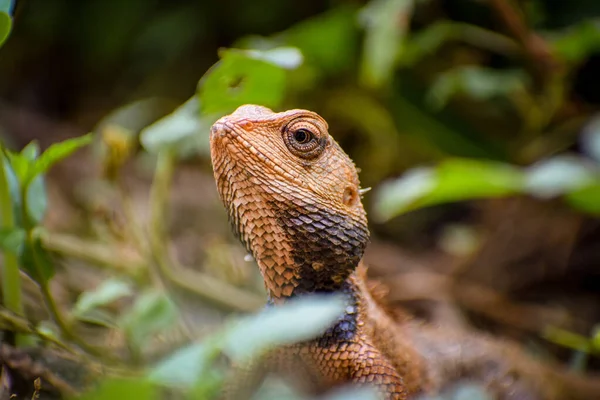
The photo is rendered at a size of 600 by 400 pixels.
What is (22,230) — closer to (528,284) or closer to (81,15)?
(528,284)

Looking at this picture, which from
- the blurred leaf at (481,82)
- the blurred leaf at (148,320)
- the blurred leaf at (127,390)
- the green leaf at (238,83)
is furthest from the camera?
the blurred leaf at (481,82)

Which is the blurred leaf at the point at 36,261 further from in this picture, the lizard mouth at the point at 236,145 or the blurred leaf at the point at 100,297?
the lizard mouth at the point at 236,145

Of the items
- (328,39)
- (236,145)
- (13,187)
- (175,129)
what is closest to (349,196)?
(236,145)

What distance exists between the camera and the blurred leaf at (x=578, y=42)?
3.56 m

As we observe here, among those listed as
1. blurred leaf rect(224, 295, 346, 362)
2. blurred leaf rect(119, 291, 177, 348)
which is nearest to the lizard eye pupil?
blurred leaf rect(119, 291, 177, 348)

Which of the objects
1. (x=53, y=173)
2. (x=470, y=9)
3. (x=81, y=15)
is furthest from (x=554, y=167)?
(x=81, y=15)

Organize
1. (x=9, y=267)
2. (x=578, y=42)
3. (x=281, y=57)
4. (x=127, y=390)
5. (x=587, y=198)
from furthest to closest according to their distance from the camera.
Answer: (x=578, y=42)
(x=587, y=198)
(x=281, y=57)
(x=9, y=267)
(x=127, y=390)

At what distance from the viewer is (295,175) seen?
1974 mm

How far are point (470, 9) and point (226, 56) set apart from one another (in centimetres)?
269

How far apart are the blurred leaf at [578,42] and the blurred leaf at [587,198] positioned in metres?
0.95

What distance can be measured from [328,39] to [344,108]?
0.74 metres

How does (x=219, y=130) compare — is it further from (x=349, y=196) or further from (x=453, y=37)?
(x=453, y=37)

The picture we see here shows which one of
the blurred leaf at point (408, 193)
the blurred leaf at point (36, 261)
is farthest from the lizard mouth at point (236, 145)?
the blurred leaf at point (408, 193)

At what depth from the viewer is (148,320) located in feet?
6.98
